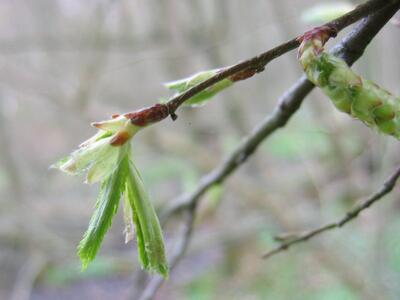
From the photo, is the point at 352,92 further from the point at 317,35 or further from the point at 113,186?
the point at 113,186

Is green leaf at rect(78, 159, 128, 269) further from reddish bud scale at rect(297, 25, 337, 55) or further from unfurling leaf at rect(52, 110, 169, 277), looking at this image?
reddish bud scale at rect(297, 25, 337, 55)

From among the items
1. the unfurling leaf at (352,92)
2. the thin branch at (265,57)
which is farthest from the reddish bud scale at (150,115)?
the unfurling leaf at (352,92)

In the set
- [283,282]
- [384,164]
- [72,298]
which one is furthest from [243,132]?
[72,298]

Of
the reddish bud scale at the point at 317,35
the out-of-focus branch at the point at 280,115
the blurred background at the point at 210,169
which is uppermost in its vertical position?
the reddish bud scale at the point at 317,35

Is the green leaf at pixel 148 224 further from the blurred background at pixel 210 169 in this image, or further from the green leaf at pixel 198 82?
the blurred background at pixel 210 169

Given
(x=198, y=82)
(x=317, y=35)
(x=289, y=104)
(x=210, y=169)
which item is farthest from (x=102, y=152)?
(x=210, y=169)

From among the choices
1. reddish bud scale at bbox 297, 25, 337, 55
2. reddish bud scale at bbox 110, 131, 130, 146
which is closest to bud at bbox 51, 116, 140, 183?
reddish bud scale at bbox 110, 131, 130, 146
